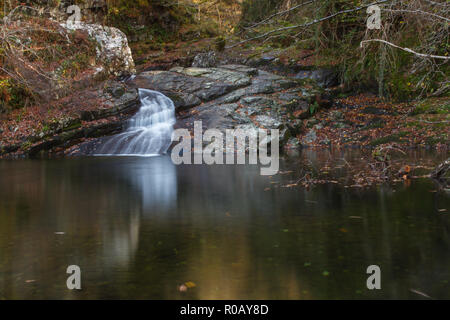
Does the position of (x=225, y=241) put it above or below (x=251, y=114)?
below

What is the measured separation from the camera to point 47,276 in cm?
403

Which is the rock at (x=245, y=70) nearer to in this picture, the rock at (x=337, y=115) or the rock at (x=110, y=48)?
the rock at (x=337, y=115)

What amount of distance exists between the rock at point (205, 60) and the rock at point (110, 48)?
3972 mm

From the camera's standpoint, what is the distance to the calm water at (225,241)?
148 inches

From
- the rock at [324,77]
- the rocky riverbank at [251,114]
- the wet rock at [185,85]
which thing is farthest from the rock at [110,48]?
the rock at [324,77]

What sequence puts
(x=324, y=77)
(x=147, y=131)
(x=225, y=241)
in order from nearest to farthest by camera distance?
(x=225, y=241) → (x=147, y=131) → (x=324, y=77)

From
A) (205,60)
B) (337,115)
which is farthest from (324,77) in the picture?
(205,60)

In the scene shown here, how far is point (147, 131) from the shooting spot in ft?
58.7

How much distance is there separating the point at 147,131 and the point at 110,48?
719 cm

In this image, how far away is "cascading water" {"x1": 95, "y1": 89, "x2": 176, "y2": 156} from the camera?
16625mm

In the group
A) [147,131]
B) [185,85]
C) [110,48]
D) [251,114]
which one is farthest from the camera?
[110,48]

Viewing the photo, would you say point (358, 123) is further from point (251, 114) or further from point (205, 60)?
point (205, 60)

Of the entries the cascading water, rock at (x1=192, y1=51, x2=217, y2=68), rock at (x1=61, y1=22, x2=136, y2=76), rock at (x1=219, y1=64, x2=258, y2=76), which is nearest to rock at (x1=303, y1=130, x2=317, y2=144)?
rock at (x1=219, y1=64, x2=258, y2=76)

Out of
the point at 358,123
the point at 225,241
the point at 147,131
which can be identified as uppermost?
the point at 358,123
